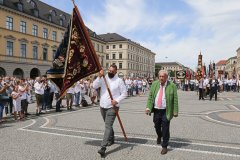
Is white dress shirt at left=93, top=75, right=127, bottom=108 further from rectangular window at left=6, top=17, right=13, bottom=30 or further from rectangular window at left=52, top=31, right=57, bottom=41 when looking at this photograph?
rectangular window at left=52, top=31, right=57, bottom=41

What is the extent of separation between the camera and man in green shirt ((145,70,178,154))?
6285mm

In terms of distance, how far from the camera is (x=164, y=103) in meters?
6.41

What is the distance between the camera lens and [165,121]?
6.30 m

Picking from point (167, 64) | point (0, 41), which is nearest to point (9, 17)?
Answer: point (0, 41)

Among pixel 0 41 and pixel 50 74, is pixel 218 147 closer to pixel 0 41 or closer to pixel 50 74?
pixel 50 74

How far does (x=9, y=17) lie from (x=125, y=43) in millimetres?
59708

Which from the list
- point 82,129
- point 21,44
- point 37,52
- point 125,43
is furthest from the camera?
point 125,43

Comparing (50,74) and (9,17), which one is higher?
Answer: (9,17)

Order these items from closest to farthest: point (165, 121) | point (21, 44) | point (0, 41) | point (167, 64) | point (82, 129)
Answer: point (165, 121), point (82, 129), point (0, 41), point (21, 44), point (167, 64)

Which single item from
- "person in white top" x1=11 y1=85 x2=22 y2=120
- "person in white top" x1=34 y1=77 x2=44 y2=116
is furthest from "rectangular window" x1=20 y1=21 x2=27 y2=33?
"person in white top" x1=11 y1=85 x2=22 y2=120

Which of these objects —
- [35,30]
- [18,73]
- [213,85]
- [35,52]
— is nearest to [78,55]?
[213,85]

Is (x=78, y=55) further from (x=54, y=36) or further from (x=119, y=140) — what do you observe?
(x=54, y=36)

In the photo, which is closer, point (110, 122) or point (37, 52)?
point (110, 122)

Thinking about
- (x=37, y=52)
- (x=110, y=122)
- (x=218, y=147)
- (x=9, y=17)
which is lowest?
(x=218, y=147)
